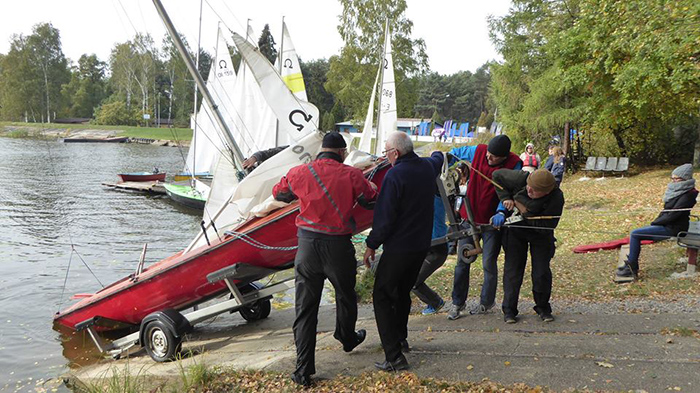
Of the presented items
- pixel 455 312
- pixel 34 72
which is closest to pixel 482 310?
pixel 455 312

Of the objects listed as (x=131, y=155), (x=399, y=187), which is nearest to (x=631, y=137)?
(x=399, y=187)

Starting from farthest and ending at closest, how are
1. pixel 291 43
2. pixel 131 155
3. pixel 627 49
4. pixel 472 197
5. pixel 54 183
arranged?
pixel 131 155
pixel 54 183
pixel 291 43
pixel 627 49
pixel 472 197

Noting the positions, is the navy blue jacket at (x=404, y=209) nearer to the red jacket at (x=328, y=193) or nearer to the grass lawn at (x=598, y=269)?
the red jacket at (x=328, y=193)

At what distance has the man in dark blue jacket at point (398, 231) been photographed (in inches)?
169

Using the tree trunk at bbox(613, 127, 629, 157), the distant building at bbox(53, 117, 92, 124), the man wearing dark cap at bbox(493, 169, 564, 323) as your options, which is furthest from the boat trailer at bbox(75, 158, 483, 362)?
the distant building at bbox(53, 117, 92, 124)

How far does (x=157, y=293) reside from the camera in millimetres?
6562

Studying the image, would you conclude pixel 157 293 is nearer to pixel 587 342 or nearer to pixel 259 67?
pixel 259 67

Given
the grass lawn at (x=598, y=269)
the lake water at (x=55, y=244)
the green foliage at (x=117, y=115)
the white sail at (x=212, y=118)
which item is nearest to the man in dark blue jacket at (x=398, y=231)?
the grass lawn at (x=598, y=269)

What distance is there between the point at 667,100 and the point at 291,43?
527 inches

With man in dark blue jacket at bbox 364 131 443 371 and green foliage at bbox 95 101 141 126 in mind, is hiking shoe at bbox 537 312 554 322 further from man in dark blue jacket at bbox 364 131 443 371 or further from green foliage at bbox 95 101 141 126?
green foliage at bbox 95 101 141 126

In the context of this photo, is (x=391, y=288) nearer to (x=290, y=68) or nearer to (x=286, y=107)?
(x=286, y=107)

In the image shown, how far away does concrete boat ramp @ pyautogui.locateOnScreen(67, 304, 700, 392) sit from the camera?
162 inches

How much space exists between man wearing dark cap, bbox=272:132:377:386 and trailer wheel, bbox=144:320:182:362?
227cm

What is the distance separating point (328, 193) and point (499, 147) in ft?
6.93
